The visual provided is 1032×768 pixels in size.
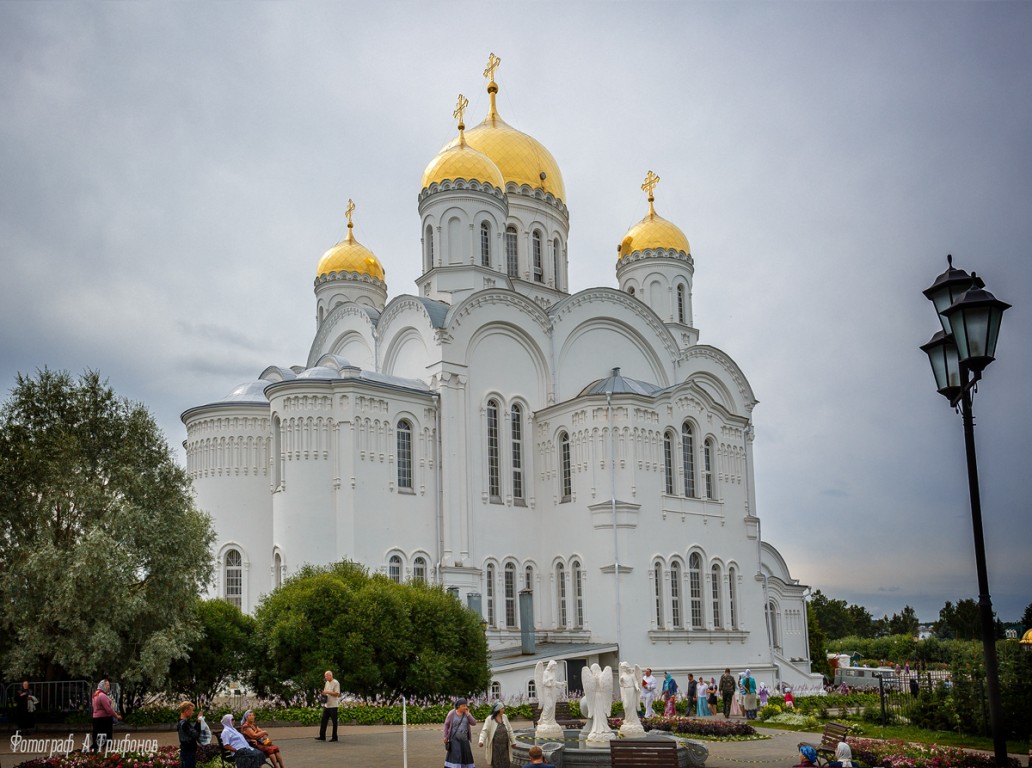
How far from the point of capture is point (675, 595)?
34219 mm

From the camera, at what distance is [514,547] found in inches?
1325

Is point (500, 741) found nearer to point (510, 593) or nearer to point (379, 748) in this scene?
point (379, 748)

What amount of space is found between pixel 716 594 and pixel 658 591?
3.37 m

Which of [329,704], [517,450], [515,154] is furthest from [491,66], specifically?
[329,704]

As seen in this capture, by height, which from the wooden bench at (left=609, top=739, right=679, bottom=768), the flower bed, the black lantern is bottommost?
the flower bed

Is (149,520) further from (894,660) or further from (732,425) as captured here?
(894,660)

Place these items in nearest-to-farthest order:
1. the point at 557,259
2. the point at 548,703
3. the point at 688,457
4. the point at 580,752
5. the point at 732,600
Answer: the point at 580,752
the point at 548,703
the point at 688,457
the point at 732,600
the point at 557,259

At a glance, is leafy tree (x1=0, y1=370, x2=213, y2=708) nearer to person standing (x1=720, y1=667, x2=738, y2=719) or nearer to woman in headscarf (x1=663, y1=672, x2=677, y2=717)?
woman in headscarf (x1=663, y1=672, x2=677, y2=717)

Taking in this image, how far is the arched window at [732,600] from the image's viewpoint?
119 ft

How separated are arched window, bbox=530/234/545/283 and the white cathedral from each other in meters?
0.60

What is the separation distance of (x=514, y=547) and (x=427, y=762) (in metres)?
17.6

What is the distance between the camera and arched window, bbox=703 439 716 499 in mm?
36625

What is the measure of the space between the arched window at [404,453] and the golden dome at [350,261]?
1339cm

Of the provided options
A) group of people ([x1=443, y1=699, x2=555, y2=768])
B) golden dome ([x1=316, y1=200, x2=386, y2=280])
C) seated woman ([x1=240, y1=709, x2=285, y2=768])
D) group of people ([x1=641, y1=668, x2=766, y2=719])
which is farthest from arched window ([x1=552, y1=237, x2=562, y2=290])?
seated woman ([x1=240, y1=709, x2=285, y2=768])
